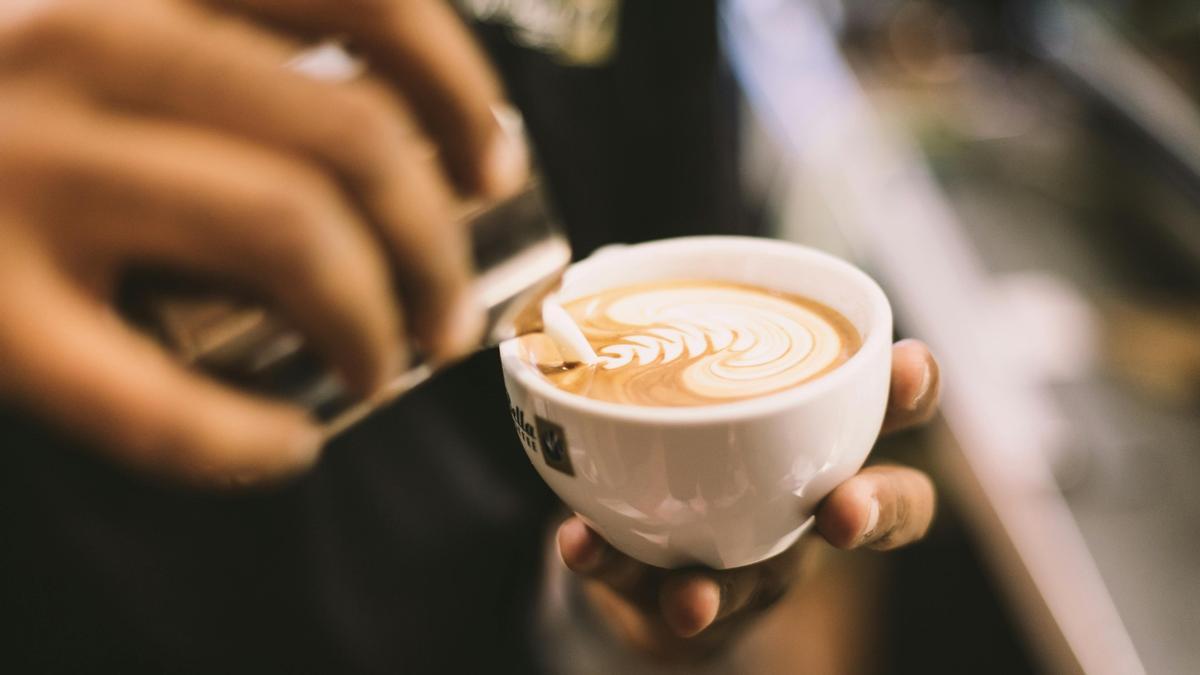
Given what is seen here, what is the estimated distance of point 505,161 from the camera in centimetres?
45

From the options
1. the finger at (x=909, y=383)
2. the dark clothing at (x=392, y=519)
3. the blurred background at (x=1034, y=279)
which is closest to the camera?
the finger at (x=909, y=383)

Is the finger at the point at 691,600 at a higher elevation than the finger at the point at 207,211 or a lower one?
lower

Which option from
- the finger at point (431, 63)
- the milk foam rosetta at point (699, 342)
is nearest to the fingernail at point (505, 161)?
the finger at point (431, 63)

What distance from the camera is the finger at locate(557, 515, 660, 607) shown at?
0.66m

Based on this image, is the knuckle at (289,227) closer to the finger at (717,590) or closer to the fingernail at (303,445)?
the fingernail at (303,445)

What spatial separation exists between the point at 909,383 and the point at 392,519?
931 millimetres

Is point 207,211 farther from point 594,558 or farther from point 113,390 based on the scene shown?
point 594,558

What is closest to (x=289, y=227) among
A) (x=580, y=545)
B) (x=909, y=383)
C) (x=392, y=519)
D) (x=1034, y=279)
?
(x=580, y=545)

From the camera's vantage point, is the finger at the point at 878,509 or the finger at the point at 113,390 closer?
the finger at the point at 113,390

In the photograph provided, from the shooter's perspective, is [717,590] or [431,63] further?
[717,590]

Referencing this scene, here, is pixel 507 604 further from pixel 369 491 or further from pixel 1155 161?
pixel 1155 161

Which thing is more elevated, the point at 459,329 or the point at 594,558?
the point at 459,329

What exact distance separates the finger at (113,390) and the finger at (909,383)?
1.65ft

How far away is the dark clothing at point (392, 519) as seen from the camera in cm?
108
